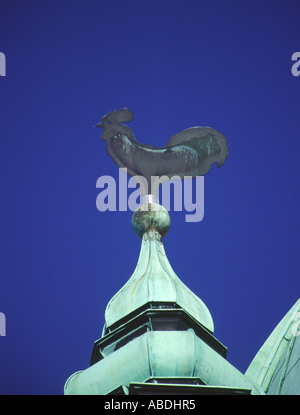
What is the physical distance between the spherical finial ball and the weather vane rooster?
532mm

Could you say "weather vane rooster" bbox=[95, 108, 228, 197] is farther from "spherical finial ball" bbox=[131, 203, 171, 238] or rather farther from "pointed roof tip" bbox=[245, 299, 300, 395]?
"pointed roof tip" bbox=[245, 299, 300, 395]

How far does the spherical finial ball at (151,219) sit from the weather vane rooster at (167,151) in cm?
53

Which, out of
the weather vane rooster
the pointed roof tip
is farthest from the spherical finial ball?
the pointed roof tip

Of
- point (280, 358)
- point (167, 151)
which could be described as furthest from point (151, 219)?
point (280, 358)

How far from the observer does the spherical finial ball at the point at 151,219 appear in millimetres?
19172

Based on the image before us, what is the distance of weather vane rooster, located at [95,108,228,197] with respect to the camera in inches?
765

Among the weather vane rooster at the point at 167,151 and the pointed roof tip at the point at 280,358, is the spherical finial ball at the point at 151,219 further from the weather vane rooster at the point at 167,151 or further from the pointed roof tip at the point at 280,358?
the pointed roof tip at the point at 280,358

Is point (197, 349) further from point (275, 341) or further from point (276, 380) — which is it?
point (275, 341)

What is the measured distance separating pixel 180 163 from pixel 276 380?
4.33 m

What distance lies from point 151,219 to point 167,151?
1253 millimetres

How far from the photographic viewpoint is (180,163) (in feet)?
64.1

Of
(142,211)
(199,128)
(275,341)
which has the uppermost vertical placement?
(199,128)

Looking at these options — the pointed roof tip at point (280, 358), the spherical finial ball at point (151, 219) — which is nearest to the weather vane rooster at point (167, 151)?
the spherical finial ball at point (151, 219)
